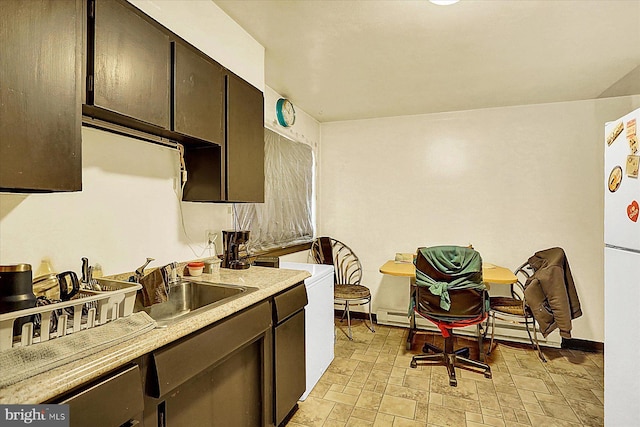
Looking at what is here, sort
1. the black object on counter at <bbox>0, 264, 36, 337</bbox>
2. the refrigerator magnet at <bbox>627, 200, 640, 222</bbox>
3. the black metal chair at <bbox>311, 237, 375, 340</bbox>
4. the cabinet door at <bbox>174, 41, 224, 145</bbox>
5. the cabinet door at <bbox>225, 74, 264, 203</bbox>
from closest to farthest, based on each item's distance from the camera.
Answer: the black object on counter at <bbox>0, 264, 36, 337</bbox>, the refrigerator magnet at <bbox>627, 200, 640, 222</bbox>, the cabinet door at <bbox>174, 41, 224, 145</bbox>, the cabinet door at <bbox>225, 74, 264, 203</bbox>, the black metal chair at <bbox>311, 237, 375, 340</bbox>

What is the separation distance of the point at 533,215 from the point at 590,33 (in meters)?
1.85

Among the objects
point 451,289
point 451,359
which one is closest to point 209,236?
point 451,289

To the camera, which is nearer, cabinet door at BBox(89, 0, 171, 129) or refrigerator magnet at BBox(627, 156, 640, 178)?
cabinet door at BBox(89, 0, 171, 129)

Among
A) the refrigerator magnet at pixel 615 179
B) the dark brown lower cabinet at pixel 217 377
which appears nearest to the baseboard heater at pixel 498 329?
the refrigerator magnet at pixel 615 179

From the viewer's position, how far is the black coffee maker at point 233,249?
7.15 feet

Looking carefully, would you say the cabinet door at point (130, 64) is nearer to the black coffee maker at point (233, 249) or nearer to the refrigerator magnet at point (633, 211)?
the black coffee maker at point (233, 249)

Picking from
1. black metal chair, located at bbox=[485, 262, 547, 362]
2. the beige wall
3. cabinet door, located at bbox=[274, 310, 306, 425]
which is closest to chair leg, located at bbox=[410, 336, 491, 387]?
black metal chair, located at bbox=[485, 262, 547, 362]

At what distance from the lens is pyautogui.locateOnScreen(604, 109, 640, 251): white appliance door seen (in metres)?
1.48

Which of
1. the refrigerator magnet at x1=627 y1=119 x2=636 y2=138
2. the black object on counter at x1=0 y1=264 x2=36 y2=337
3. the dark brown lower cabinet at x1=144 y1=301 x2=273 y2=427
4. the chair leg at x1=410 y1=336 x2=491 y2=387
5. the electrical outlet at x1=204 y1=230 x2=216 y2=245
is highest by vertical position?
the refrigerator magnet at x1=627 y1=119 x2=636 y2=138

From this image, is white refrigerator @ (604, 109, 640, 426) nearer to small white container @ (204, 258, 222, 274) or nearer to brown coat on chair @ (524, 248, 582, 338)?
brown coat on chair @ (524, 248, 582, 338)

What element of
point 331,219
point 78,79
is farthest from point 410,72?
point 78,79

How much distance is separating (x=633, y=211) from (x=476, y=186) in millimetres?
2279

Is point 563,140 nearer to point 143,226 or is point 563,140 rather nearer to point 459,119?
point 459,119

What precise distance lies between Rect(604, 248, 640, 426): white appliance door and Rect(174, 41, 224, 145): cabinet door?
2.05m
